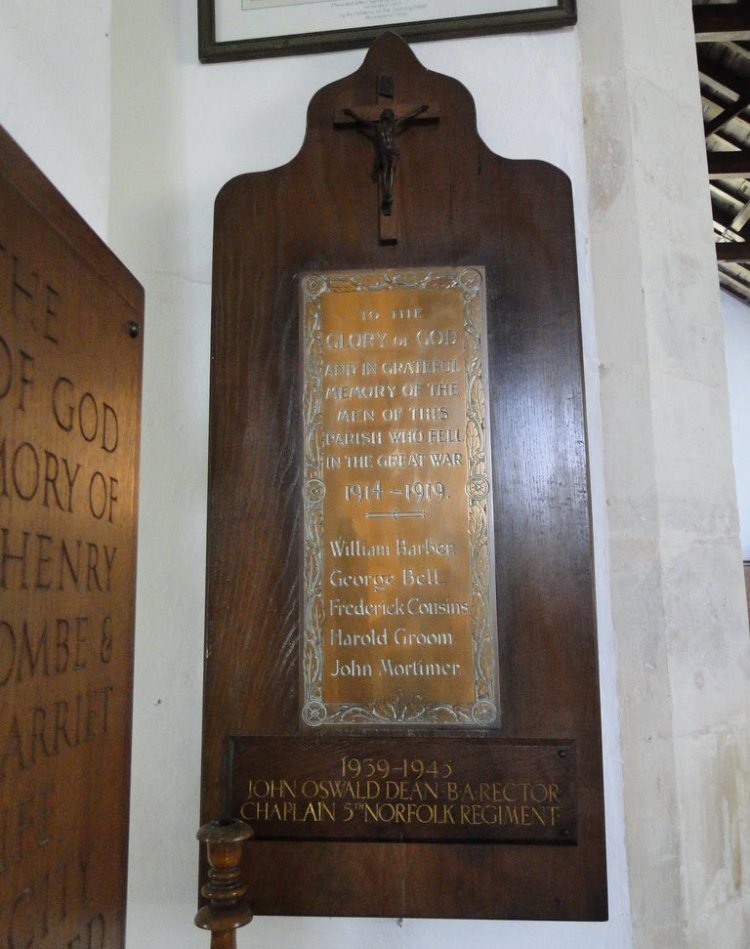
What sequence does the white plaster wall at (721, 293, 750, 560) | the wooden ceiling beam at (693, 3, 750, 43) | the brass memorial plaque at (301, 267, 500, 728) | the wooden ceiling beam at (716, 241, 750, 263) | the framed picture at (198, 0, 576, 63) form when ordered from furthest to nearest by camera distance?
the white plaster wall at (721, 293, 750, 560)
the wooden ceiling beam at (716, 241, 750, 263)
the wooden ceiling beam at (693, 3, 750, 43)
the framed picture at (198, 0, 576, 63)
the brass memorial plaque at (301, 267, 500, 728)

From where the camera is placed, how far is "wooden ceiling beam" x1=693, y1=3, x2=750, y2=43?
456 cm

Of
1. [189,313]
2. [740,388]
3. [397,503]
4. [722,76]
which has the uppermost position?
[722,76]

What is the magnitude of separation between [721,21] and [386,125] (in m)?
4.10

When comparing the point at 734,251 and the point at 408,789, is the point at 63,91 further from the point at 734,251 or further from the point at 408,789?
the point at 734,251

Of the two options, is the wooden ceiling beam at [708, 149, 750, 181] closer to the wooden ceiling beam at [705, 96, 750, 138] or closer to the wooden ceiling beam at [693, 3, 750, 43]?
the wooden ceiling beam at [705, 96, 750, 138]

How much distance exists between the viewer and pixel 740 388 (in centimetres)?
914

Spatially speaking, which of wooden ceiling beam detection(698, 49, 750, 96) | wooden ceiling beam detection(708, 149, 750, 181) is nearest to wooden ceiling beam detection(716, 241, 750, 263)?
wooden ceiling beam detection(708, 149, 750, 181)

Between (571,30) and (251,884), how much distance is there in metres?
1.81

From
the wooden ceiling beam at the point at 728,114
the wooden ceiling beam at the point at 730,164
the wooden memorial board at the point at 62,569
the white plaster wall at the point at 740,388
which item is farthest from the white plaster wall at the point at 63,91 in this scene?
the white plaster wall at the point at 740,388

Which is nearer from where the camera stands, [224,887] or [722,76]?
[224,887]

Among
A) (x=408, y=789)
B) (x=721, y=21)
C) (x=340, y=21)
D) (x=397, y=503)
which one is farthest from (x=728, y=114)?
(x=408, y=789)

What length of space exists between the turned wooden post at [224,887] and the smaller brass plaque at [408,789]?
0.22 meters

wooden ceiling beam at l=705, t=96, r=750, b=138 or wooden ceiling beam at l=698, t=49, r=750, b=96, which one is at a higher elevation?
wooden ceiling beam at l=698, t=49, r=750, b=96

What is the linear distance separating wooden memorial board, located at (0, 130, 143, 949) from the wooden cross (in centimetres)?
60
